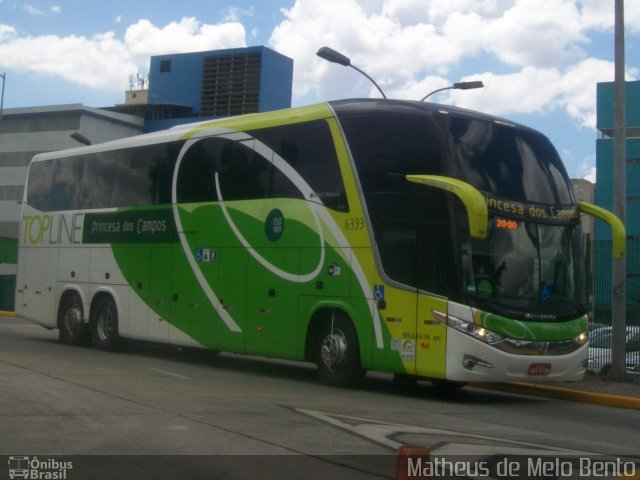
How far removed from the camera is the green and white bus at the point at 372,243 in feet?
41.7

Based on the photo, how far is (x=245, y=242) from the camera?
15820mm

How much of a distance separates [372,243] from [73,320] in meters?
9.47

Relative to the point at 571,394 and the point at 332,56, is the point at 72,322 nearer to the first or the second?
the point at 332,56

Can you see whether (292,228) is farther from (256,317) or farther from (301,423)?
(301,423)

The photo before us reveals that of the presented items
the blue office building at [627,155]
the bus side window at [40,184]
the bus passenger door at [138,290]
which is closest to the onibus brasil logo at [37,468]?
the bus passenger door at [138,290]

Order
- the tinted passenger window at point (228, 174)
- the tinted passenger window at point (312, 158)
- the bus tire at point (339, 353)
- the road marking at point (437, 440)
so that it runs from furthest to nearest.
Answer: the tinted passenger window at point (228, 174), the tinted passenger window at point (312, 158), the bus tire at point (339, 353), the road marking at point (437, 440)

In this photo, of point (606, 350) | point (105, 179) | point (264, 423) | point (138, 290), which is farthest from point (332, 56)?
point (264, 423)

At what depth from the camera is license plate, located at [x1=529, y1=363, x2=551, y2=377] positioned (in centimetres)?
1287

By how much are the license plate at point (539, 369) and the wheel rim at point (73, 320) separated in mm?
11002

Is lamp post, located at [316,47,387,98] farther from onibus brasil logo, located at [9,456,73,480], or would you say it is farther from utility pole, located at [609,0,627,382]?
onibus brasil logo, located at [9,456,73,480]

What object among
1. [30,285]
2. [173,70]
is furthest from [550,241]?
[173,70]

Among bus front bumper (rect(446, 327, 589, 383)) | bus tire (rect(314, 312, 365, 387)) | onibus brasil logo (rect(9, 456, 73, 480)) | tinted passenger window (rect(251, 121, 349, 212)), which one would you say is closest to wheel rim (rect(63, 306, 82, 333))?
tinted passenger window (rect(251, 121, 349, 212))

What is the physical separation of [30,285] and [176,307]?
20.0ft

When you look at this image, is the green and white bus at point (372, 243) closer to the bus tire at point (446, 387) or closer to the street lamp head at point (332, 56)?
the bus tire at point (446, 387)
